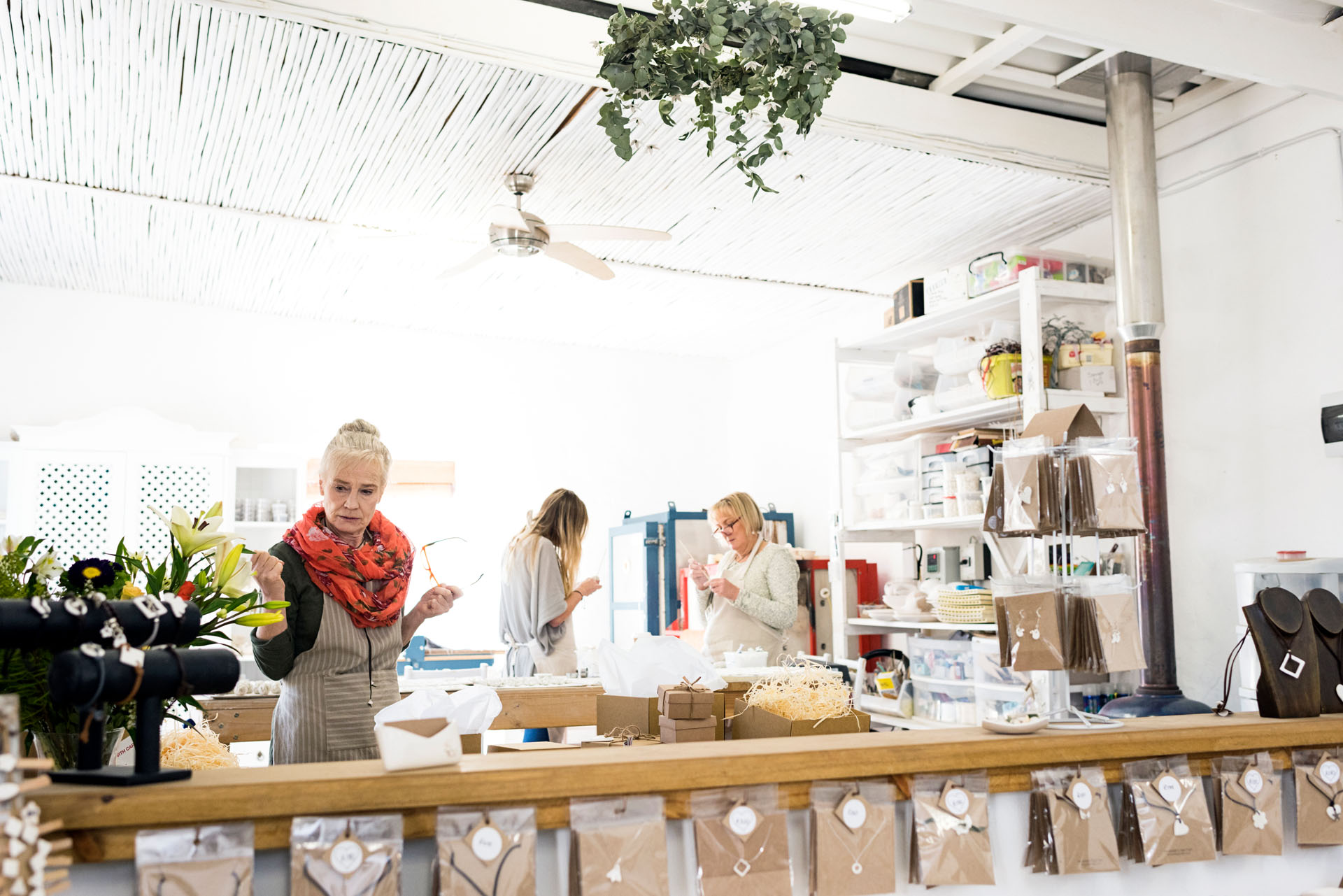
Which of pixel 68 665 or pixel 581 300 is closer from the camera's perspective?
pixel 68 665

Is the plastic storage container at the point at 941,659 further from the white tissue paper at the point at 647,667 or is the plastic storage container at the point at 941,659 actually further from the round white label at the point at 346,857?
the round white label at the point at 346,857

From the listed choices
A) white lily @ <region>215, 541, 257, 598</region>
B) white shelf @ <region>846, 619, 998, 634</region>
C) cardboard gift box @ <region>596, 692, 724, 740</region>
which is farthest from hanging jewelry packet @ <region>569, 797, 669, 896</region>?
white shelf @ <region>846, 619, 998, 634</region>

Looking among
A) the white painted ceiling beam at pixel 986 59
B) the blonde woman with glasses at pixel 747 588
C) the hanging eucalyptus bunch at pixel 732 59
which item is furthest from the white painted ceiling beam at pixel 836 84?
the blonde woman with glasses at pixel 747 588

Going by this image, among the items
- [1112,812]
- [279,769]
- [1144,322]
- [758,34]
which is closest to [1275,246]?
[1144,322]

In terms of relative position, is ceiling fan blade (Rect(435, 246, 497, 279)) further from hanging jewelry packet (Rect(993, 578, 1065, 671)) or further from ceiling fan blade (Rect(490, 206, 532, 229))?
hanging jewelry packet (Rect(993, 578, 1065, 671))

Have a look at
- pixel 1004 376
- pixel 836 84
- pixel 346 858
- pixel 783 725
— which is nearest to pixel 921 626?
pixel 1004 376

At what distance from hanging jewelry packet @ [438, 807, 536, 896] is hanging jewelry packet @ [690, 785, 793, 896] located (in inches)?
9.8

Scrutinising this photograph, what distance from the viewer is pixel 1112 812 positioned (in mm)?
1830

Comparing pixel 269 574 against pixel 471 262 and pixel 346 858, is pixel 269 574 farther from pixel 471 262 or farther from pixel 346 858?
pixel 471 262

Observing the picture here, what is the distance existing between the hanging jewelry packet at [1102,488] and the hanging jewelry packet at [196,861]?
5.00ft

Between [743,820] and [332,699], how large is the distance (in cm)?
128

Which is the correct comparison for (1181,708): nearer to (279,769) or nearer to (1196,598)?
(1196,598)

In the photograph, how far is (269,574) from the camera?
6.48 ft

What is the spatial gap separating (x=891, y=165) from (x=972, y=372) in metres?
1.00
